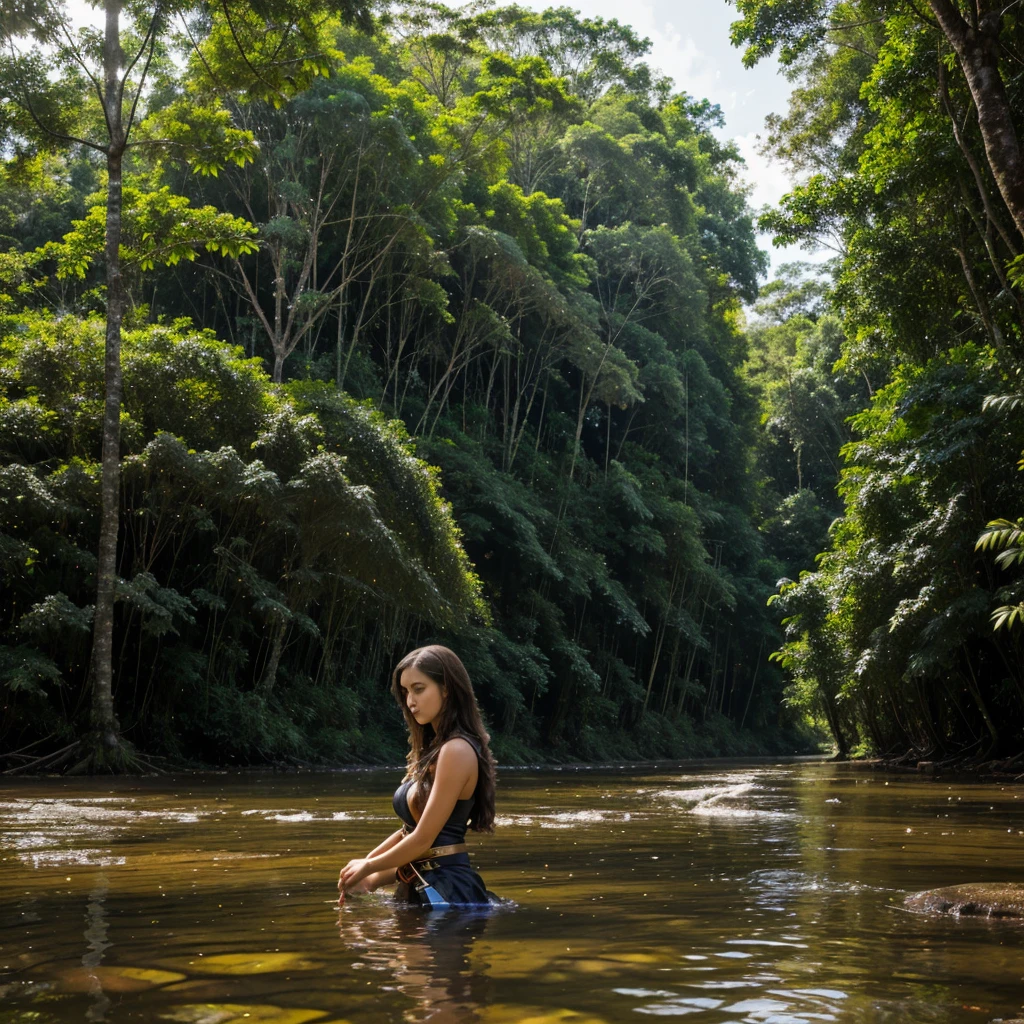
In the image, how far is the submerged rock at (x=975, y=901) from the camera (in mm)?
3754

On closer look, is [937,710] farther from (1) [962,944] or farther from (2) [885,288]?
(1) [962,944]

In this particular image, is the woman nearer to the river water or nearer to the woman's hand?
the woman's hand

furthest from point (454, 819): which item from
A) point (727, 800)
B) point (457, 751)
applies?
point (727, 800)

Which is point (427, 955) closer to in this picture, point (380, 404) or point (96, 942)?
point (96, 942)

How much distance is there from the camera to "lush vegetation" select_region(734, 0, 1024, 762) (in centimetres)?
1296

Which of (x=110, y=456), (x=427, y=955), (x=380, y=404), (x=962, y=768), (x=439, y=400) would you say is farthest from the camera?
(x=439, y=400)

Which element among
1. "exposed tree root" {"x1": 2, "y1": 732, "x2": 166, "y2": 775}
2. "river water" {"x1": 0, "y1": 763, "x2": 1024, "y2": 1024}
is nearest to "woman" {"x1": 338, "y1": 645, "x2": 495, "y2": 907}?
"river water" {"x1": 0, "y1": 763, "x2": 1024, "y2": 1024}

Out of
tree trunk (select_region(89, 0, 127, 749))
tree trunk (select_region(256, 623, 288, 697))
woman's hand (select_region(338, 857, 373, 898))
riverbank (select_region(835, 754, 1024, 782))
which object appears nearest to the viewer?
woman's hand (select_region(338, 857, 373, 898))

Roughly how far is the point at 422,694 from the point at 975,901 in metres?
1.93

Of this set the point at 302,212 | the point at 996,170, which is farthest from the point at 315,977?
the point at 302,212

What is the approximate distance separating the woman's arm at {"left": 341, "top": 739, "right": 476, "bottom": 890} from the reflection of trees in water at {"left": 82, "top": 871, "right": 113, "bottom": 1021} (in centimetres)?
74

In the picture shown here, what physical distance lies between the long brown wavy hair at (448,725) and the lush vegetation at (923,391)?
9.13m

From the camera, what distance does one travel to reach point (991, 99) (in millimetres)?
8016

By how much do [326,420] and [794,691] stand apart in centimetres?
1556
